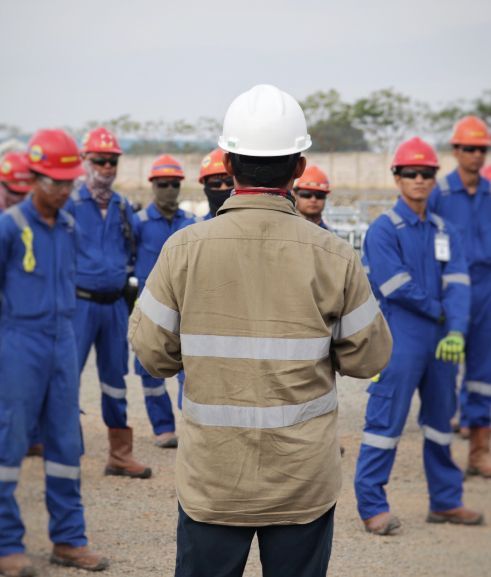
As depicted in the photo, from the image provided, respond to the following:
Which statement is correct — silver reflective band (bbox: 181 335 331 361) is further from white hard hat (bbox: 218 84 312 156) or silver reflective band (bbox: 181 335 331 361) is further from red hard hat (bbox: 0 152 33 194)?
red hard hat (bbox: 0 152 33 194)

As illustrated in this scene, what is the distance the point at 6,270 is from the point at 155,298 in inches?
89.8

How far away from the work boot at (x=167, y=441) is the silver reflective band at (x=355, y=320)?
5327 millimetres

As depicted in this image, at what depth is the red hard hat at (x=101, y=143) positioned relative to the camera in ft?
25.0

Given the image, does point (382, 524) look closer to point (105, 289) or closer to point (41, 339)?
point (41, 339)

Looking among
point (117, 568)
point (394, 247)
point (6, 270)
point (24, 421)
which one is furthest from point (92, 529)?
point (394, 247)

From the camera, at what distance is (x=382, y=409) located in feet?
20.1

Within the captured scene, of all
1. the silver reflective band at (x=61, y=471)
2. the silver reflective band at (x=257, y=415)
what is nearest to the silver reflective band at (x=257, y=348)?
the silver reflective band at (x=257, y=415)

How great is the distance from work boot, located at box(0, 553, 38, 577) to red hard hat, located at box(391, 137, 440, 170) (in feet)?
10.5

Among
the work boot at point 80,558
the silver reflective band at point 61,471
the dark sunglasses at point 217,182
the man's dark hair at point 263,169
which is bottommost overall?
the work boot at point 80,558

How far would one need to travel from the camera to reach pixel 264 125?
315cm

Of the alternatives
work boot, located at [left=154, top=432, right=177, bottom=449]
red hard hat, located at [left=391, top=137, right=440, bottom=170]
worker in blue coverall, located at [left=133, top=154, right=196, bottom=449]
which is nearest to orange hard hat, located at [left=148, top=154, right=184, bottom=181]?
worker in blue coverall, located at [left=133, top=154, right=196, bottom=449]

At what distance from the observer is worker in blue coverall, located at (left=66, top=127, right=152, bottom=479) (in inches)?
285

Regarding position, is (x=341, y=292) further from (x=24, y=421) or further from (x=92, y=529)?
(x=92, y=529)

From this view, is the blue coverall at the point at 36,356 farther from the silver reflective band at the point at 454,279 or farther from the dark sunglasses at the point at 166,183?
the dark sunglasses at the point at 166,183
